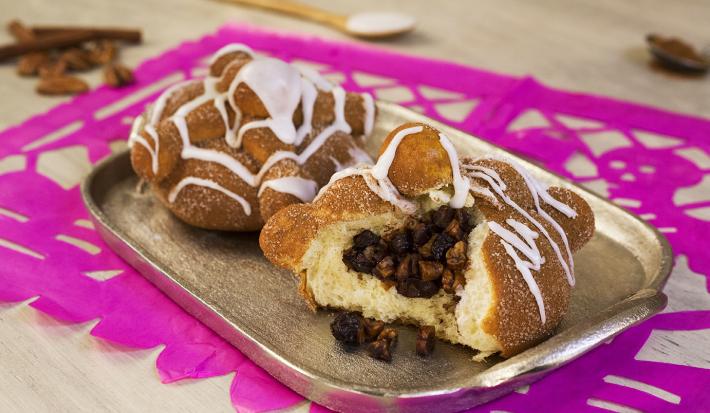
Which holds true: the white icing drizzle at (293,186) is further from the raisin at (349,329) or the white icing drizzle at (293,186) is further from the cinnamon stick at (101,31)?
the cinnamon stick at (101,31)

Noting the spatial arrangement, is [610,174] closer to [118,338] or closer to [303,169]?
[303,169]

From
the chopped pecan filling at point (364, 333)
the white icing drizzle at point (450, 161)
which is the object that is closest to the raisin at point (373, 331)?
the chopped pecan filling at point (364, 333)

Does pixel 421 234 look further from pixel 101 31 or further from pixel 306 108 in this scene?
pixel 101 31

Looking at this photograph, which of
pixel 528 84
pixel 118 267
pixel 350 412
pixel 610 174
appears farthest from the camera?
pixel 528 84

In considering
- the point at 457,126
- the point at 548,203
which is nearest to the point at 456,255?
the point at 548,203

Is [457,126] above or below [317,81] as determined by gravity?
below

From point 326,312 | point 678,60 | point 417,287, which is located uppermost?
point 678,60

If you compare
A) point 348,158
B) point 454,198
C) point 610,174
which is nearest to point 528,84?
point 610,174
